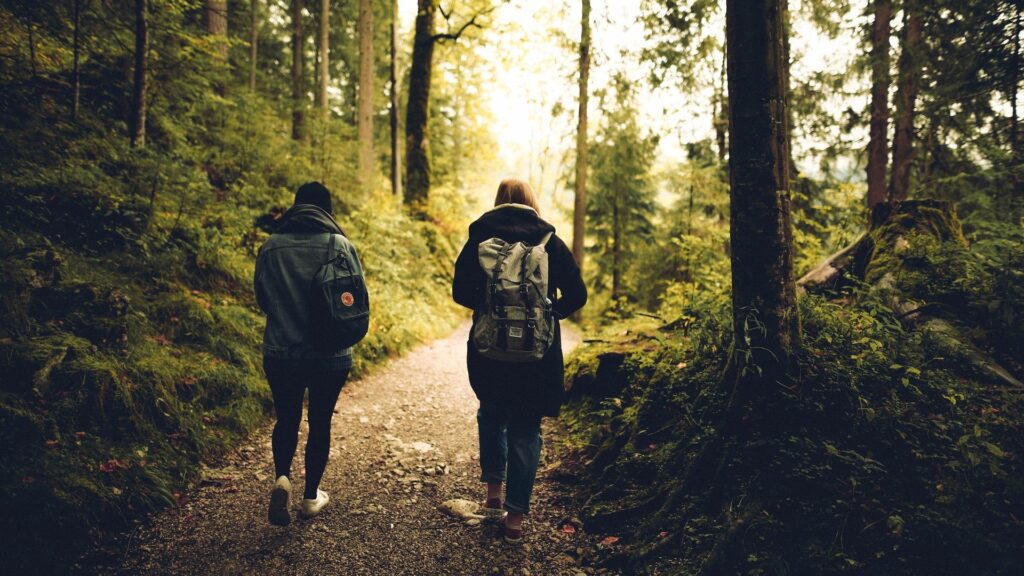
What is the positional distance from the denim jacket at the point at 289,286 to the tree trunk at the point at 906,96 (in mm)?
7393

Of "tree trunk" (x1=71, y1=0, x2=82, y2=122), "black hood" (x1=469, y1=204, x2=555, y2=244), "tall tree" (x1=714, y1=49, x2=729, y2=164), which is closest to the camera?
"black hood" (x1=469, y1=204, x2=555, y2=244)

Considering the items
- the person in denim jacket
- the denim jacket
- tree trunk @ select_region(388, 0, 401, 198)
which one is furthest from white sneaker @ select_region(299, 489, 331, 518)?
tree trunk @ select_region(388, 0, 401, 198)

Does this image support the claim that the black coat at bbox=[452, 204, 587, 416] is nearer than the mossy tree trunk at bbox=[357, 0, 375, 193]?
Yes

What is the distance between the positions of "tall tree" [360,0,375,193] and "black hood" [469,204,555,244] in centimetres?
1064

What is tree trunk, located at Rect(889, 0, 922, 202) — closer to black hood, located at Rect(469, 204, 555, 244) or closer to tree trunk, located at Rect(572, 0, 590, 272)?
black hood, located at Rect(469, 204, 555, 244)

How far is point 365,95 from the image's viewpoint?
539 inches

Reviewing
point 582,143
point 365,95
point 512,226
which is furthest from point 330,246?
point 582,143

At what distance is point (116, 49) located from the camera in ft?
23.4

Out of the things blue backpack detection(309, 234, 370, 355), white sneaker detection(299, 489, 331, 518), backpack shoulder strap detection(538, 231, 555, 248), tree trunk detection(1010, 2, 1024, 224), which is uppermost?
tree trunk detection(1010, 2, 1024, 224)

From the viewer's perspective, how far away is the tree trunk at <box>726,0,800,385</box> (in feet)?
9.38

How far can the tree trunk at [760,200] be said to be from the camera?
286cm

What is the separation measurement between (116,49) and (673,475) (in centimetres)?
929

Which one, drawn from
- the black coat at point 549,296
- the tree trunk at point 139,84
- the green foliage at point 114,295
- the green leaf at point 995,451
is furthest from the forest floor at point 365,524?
the tree trunk at point 139,84

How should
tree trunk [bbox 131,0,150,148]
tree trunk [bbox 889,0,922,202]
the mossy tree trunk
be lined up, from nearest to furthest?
tree trunk [bbox 131,0,150,148]
tree trunk [bbox 889,0,922,202]
the mossy tree trunk
